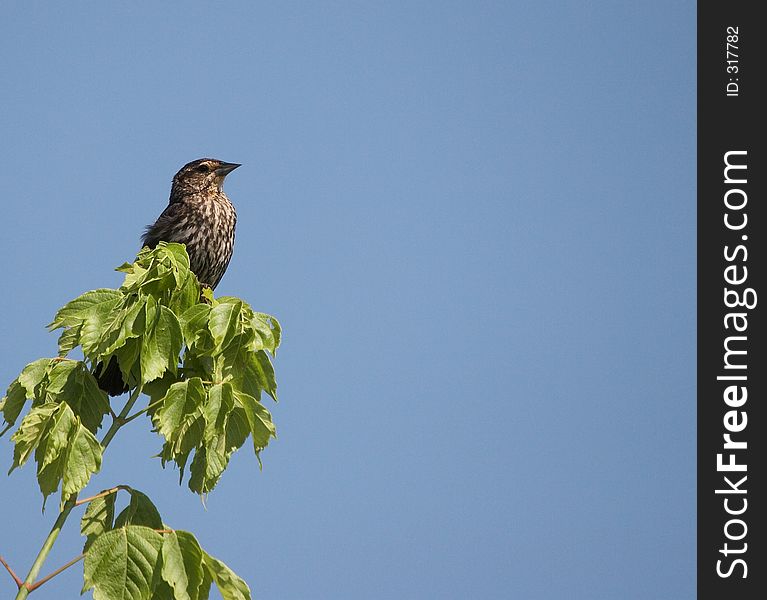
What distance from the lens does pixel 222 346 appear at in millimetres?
5258

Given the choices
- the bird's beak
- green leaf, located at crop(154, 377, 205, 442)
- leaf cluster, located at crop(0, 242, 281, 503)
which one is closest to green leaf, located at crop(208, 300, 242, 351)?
leaf cluster, located at crop(0, 242, 281, 503)

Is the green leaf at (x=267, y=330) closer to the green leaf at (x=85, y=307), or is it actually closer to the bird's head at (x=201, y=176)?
the green leaf at (x=85, y=307)

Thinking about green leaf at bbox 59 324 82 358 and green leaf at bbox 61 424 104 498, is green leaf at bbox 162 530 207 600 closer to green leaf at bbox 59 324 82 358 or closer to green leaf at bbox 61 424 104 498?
green leaf at bbox 61 424 104 498

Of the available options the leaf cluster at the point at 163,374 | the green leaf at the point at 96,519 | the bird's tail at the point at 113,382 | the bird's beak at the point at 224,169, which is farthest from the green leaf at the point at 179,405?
the bird's beak at the point at 224,169

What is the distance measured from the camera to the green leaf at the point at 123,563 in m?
4.70

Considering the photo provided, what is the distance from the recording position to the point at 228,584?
4.92 metres

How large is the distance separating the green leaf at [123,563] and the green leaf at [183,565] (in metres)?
0.05

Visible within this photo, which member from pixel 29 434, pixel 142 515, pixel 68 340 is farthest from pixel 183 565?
pixel 68 340

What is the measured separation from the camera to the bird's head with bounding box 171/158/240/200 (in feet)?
32.1
